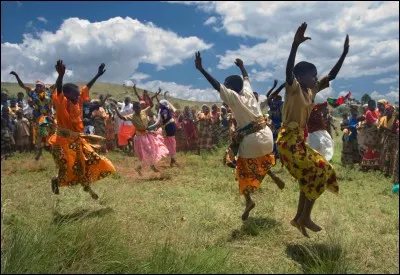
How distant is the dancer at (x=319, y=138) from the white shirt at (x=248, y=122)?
1013 millimetres

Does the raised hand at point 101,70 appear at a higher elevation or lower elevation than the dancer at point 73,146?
higher

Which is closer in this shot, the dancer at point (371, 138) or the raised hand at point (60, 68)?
the raised hand at point (60, 68)

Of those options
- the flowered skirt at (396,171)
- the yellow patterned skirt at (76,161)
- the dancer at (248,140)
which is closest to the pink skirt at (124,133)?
the yellow patterned skirt at (76,161)

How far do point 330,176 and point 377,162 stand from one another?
7.80 metres

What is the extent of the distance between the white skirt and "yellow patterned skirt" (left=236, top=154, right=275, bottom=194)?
3.05 ft

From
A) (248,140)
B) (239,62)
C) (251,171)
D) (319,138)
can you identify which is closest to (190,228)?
(251,171)

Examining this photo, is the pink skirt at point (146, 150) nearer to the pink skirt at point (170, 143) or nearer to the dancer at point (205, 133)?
the pink skirt at point (170, 143)

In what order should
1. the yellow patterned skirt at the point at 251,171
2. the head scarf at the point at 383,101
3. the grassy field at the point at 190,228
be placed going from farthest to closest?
the head scarf at the point at 383,101 → the yellow patterned skirt at the point at 251,171 → the grassy field at the point at 190,228

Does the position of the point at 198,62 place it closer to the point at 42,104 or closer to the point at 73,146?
the point at 73,146

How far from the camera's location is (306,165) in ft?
16.4

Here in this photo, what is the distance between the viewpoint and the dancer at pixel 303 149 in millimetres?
4980

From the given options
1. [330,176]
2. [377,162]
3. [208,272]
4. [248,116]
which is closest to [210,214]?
[248,116]

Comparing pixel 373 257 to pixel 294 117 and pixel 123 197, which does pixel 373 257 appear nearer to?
pixel 294 117

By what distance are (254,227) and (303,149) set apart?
1.32 m
